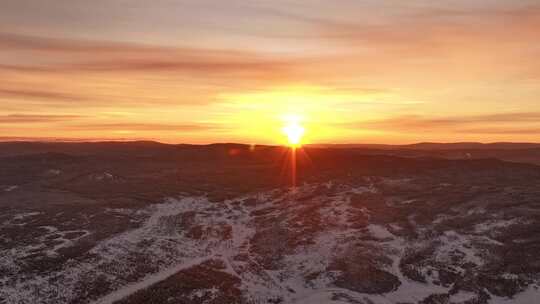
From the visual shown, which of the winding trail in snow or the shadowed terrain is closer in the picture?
the winding trail in snow

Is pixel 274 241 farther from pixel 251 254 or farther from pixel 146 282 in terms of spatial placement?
pixel 146 282

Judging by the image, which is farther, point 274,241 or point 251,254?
point 274,241

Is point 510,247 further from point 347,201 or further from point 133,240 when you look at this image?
point 133,240

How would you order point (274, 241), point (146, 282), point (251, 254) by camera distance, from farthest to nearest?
point (274, 241) → point (251, 254) → point (146, 282)

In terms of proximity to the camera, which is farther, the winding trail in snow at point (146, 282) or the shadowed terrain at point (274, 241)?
the shadowed terrain at point (274, 241)

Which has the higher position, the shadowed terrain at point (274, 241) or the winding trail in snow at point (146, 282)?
the shadowed terrain at point (274, 241)

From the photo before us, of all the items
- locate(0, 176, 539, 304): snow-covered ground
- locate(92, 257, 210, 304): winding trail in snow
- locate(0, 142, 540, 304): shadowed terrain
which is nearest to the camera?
locate(92, 257, 210, 304): winding trail in snow

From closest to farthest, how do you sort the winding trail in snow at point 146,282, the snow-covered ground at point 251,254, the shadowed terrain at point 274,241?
the winding trail in snow at point 146,282 → the snow-covered ground at point 251,254 → the shadowed terrain at point 274,241

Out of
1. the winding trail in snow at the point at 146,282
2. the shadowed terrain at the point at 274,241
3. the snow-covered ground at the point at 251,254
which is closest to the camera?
the winding trail in snow at the point at 146,282

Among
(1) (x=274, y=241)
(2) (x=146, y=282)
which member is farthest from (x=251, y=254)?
(2) (x=146, y=282)

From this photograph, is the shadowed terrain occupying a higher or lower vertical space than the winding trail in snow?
higher

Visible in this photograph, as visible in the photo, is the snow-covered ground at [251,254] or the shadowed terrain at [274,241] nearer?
the snow-covered ground at [251,254]
